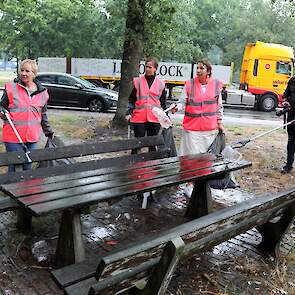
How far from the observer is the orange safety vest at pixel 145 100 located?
629 cm

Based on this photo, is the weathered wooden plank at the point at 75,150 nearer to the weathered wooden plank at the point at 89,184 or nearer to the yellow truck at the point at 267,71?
the weathered wooden plank at the point at 89,184

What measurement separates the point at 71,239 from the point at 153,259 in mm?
1050

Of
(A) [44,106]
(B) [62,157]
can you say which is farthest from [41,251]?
(A) [44,106]

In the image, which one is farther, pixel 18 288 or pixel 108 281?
pixel 18 288

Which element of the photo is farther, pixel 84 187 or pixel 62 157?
pixel 62 157

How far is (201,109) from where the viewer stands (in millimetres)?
5480

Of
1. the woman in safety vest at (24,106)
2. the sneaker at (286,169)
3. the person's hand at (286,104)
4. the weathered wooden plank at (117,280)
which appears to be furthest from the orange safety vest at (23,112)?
the sneaker at (286,169)

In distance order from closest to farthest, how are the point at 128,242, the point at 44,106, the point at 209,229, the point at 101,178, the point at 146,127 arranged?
the point at 209,229 → the point at 101,178 → the point at 128,242 → the point at 44,106 → the point at 146,127

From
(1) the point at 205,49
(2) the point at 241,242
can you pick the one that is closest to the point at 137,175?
(2) the point at 241,242

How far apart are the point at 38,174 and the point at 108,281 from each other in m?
2.06

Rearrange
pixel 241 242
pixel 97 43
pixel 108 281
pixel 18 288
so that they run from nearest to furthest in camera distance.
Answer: pixel 108 281
pixel 18 288
pixel 241 242
pixel 97 43

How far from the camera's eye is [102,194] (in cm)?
344

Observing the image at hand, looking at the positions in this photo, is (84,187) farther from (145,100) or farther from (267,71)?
(267,71)

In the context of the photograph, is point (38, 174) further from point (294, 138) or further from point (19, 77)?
point (294, 138)
